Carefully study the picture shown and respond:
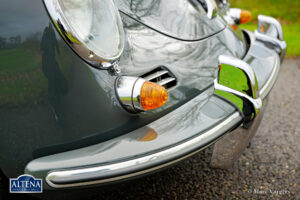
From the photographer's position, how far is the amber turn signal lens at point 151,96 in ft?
4.23

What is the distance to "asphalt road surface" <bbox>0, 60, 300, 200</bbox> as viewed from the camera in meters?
1.88

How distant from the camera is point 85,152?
48.9 inches

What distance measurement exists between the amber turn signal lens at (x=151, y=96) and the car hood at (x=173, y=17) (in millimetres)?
393

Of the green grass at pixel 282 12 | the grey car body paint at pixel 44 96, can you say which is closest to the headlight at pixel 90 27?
the grey car body paint at pixel 44 96

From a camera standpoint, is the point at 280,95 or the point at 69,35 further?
the point at 280,95

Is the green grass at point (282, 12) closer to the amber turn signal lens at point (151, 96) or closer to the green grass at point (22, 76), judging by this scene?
the amber turn signal lens at point (151, 96)

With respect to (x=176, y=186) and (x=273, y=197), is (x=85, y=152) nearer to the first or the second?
(x=176, y=186)

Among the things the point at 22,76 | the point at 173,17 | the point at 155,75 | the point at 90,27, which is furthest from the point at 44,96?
the point at 173,17

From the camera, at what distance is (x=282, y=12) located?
250 inches

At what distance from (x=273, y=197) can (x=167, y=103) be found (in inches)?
35.2

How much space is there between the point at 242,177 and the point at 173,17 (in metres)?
1.06

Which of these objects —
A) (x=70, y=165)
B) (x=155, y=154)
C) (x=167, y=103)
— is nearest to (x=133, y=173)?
(x=155, y=154)

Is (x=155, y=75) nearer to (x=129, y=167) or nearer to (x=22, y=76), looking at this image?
(x=129, y=167)

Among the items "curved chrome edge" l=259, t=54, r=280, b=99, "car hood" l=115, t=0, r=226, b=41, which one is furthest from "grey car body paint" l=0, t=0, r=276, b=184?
"curved chrome edge" l=259, t=54, r=280, b=99
